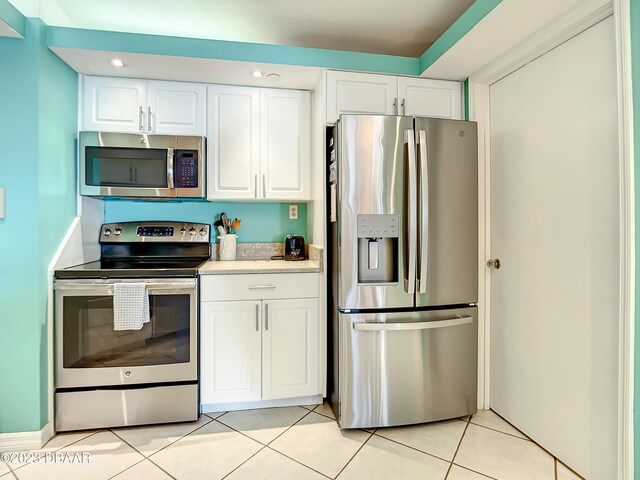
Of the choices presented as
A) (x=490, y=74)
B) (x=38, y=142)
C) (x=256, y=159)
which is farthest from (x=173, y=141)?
(x=490, y=74)

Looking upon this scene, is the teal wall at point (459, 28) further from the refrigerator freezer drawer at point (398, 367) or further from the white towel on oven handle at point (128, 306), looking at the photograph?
the white towel on oven handle at point (128, 306)

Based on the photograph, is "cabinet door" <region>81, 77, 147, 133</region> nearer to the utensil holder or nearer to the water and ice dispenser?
the utensil holder

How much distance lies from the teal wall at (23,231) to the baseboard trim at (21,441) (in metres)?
0.03

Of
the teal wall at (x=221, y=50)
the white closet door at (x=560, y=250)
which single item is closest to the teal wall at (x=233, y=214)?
the teal wall at (x=221, y=50)

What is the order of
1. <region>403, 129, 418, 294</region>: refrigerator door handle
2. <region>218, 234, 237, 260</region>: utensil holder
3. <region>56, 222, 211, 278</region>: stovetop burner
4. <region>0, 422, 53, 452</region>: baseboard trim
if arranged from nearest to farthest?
<region>0, 422, 53, 452</region>: baseboard trim
<region>403, 129, 418, 294</region>: refrigerator door handle
<region>56, 222, 211, 278</region>: stovetop burner
<region>218, 234, 237, 260</region>: utensil holder

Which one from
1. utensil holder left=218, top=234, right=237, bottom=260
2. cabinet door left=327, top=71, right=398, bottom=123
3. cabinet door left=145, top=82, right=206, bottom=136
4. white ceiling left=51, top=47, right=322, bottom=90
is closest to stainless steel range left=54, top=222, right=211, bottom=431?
utensil holder left=218, top=234, right=237, bottom=260

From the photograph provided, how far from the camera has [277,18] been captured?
220 centimetres

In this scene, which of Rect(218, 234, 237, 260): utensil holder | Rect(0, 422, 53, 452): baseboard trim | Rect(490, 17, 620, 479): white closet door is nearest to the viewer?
Rect(490, 17, 620, 479): white closet door

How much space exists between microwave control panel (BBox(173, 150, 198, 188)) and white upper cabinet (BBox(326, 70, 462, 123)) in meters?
0.93

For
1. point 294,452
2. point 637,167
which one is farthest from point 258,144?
point 637,167

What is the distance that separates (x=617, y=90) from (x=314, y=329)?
1893 mm

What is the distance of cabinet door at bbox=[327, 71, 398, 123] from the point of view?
85.4 inches

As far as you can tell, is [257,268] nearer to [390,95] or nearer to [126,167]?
[126,167]

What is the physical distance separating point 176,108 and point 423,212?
1746 millimetres
